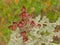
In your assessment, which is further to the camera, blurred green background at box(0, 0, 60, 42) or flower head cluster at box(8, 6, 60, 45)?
blurred green background at box(0, 0, 60, 42)

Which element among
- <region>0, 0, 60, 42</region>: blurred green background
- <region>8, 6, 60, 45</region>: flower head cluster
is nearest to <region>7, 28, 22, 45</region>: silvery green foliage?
<region>8, 6, 60, 45</region>: flower head cluster

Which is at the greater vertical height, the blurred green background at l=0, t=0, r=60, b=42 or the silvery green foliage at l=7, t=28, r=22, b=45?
the blurred green background at l=0, t=0, r=60, b=42

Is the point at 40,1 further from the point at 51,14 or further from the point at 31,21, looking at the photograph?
the point at 31,21

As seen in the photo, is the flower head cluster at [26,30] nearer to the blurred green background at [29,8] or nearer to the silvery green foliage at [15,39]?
the silvery green foliage at [15,39]

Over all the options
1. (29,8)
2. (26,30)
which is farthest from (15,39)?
(29,8)

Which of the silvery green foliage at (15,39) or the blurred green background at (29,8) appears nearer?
the silvery green foliage at (15,39)

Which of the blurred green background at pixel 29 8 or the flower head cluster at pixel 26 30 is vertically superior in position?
the blurred green background at pixel 29 8

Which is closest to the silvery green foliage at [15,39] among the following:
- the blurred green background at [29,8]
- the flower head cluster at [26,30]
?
the flower head cluster at [26,30]

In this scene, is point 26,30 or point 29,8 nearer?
point 26,30

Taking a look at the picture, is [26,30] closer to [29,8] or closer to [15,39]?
[15,39]

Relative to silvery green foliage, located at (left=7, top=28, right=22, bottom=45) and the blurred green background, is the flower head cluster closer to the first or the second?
silvery green foliage, located at (left=7, top=28, right=22, bottom=45)

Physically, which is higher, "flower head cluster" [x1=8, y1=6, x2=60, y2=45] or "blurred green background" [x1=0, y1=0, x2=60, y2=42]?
"blurred green background" [x1=0, y1=0, x2=60, y2=42]

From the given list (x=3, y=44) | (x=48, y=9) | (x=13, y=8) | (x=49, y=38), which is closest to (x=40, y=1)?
(x=48, y=9)
